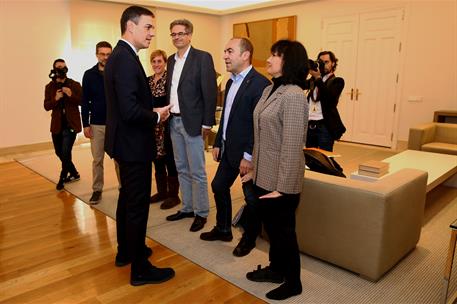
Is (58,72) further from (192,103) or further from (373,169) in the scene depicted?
(373,169)

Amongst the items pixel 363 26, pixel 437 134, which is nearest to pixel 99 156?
pixel 437 134

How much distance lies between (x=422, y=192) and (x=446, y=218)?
1027 millimetres

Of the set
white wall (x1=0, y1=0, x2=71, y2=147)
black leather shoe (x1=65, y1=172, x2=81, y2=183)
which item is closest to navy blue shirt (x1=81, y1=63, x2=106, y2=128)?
black leather shoe (x1=65, y1=172, x2=81, y2=183)

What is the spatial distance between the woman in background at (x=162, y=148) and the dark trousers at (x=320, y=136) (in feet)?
4.45

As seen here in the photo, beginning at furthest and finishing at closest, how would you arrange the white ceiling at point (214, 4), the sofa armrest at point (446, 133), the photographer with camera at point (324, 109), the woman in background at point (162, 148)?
the white ceiling at point (214, 4) → the sofa armrest at point (446, 133) → the photographer with camera at point (324, 109) → the woman in background at point (162, 148)

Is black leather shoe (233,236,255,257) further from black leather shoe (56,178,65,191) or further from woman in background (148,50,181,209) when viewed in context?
black leather shoe (56,178,65,191)

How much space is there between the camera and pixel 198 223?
3002mm

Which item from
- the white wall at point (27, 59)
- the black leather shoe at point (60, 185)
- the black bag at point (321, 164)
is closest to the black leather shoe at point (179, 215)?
the black bag at point (321, 164)

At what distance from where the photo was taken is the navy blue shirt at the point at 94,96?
3457 millimetres

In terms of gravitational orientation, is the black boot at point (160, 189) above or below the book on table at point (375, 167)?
below

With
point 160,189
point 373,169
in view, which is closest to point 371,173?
point 373,169

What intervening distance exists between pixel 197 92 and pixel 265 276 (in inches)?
57.3

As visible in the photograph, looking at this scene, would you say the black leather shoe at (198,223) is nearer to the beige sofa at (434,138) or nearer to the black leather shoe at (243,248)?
the black leather shoe at (243,248)

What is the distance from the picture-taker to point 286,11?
24.8 feet
